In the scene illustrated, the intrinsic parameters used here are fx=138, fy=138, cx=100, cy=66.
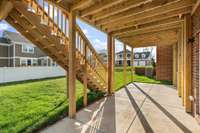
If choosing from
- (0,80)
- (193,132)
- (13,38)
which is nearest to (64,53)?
(193,132)

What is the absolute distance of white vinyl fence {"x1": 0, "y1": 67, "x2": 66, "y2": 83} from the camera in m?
8.73

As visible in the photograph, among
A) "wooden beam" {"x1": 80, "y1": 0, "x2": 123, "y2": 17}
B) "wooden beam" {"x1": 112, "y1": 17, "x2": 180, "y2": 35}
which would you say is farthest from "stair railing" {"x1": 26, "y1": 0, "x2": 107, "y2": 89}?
"wooden beam" {"x1": 112, "y1": 17, "x2": 180, "y2": 35}

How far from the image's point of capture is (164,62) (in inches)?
406

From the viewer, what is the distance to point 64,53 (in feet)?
13.2

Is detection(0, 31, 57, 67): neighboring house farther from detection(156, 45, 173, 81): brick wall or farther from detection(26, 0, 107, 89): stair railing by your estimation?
detection(26, 0, 107, 89): stair railing

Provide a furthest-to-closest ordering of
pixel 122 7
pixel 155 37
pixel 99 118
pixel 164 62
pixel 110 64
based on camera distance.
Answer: pixel 164 62 < pixel 155 37 < pixel 110 64 < pixel 122 7 < pixel 99 118

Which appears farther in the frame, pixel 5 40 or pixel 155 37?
pixel 5 40

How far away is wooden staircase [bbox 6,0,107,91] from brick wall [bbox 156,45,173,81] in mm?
6767

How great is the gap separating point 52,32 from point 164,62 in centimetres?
921

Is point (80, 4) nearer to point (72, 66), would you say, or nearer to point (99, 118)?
point (72, 66)

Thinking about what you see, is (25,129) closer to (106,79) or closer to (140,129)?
(140,129)

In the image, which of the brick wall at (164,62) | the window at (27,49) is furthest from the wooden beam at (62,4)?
the window at (27,49)

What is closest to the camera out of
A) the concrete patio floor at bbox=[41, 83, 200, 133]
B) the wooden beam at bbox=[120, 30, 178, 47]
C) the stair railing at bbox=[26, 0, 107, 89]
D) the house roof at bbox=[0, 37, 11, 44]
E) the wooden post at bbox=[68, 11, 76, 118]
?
the concrete patio floor at bbox=[41, 83, 200, 133]

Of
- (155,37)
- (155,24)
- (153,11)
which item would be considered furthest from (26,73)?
(153,11)
